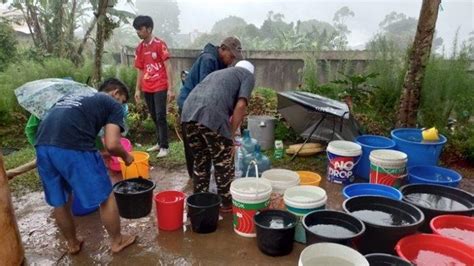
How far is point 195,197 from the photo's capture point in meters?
3.41

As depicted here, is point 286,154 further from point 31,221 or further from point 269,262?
point 31,221

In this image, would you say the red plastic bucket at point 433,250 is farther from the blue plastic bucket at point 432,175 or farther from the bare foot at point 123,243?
the bare foot at point 123,243

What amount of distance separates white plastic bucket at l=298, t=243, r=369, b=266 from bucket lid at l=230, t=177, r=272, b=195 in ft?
2.95

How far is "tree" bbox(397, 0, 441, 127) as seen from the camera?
185 inches

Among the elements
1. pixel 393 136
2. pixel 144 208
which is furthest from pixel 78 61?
pixel 393 136

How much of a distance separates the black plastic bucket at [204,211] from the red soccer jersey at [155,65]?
2.20 m

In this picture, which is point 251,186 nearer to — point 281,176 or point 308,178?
point 281,176

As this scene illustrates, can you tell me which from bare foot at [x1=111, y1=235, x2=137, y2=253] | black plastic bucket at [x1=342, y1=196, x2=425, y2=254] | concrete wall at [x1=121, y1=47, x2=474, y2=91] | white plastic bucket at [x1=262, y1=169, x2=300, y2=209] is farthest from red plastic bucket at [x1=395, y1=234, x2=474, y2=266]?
concrete wall at [x1=121, y1=47, x2=474, y2=91]

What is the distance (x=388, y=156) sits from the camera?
4.04 m

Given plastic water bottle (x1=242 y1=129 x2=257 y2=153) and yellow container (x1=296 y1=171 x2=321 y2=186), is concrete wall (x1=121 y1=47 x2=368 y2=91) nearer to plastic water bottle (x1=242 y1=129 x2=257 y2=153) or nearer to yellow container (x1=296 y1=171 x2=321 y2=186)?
plastic water bottle (x1=242 y1=129 x2=257 y2=153)

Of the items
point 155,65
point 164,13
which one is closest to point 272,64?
point 155,65

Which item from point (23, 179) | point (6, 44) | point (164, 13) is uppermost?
point (164, 13)

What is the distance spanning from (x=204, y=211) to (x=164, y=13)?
176ft

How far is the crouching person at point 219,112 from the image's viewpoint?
10.6 ft
